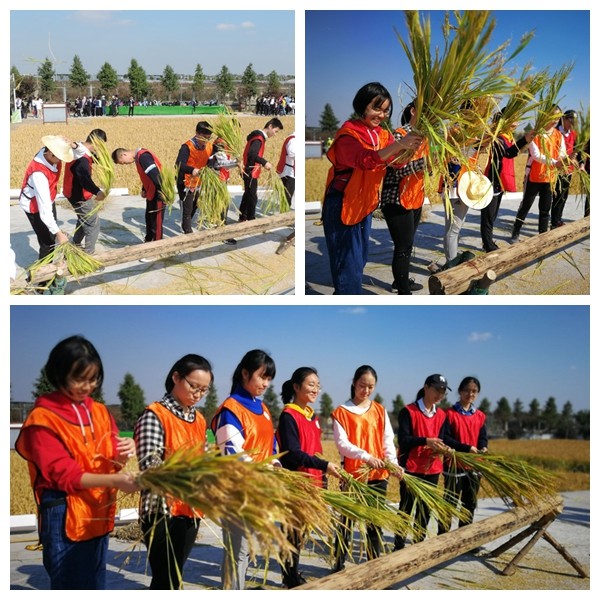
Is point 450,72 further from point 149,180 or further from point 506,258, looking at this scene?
point 149,180

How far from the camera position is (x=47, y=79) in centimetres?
638

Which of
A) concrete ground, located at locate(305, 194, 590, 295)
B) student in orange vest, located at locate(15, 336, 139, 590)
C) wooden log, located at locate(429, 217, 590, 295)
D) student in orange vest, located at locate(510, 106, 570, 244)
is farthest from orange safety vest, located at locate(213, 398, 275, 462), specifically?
student in orange vest, located at locate(510, 106, 570, 244)

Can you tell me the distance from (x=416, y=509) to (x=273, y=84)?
4.00 m

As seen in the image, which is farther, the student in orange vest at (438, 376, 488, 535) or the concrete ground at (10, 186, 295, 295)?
the concrete ground at (10, 186, 295, 295)

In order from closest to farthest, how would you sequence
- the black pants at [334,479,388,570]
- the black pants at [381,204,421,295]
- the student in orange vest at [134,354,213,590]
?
1. the student in orange vest at [134,354,213,590]
2. the black pants at [334,479,388,570]
3. the black pants at [381,204,421,295]

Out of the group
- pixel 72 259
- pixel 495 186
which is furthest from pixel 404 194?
pixel 72 259

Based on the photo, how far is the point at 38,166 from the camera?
18.2 ft

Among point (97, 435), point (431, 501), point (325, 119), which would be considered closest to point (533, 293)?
point (431, 501)

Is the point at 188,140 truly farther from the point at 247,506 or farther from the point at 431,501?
the point at 247,506

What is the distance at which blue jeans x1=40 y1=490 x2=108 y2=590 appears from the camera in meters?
3.23

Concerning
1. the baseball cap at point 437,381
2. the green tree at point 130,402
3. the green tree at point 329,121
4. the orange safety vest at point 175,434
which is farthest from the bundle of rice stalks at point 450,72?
the green tree at point 329,121

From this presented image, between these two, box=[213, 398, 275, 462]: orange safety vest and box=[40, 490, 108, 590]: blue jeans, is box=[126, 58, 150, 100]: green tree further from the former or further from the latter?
box=[40, 490, 108, 590]: blue jeans

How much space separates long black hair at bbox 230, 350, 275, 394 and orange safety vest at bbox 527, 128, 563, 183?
12.5ft

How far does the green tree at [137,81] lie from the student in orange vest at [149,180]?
0.79 m
